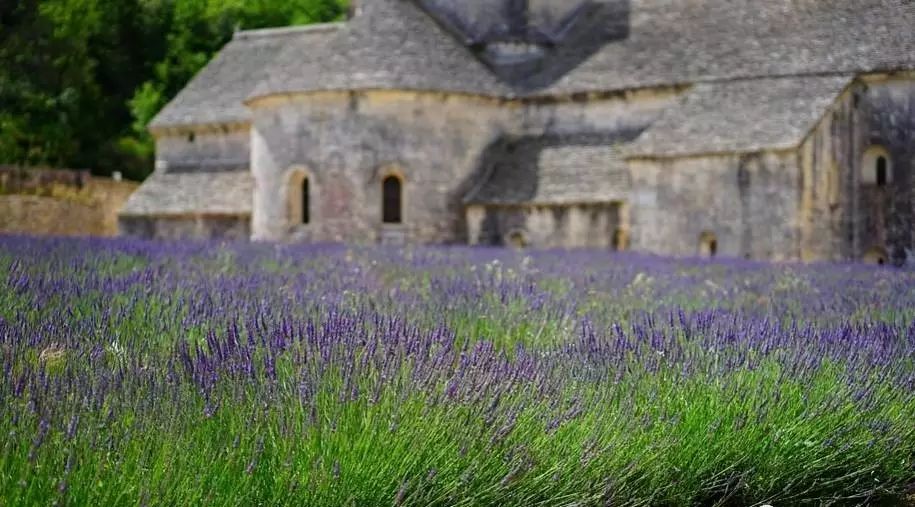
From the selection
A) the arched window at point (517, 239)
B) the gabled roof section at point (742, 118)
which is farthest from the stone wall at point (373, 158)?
the gabled roof section at point (742, 118)

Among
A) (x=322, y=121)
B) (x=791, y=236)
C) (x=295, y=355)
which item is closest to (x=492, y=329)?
(x=295, y=355)

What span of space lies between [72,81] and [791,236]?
32722mm

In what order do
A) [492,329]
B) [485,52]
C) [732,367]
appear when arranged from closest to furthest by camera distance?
[732,367] → [492,329] → [485,52]

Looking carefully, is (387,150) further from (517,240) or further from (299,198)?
(517,240)

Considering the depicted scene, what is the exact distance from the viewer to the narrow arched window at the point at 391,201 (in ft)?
107

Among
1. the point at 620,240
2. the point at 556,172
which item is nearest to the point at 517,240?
the point at 556,172

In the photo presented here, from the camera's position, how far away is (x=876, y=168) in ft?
96.1

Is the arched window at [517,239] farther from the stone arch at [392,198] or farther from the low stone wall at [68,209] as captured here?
the low stone wall at [68,209]

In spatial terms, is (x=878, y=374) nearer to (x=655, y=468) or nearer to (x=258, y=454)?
(x=655, y=468)

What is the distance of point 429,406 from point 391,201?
27.5 m

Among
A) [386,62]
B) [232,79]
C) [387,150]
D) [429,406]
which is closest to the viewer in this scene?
[429,406]

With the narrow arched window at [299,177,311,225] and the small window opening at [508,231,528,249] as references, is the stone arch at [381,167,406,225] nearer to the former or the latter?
the narrow arched window at [299,177,311,225]

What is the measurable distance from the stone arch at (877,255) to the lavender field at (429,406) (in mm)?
20353

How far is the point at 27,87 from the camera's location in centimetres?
4975
